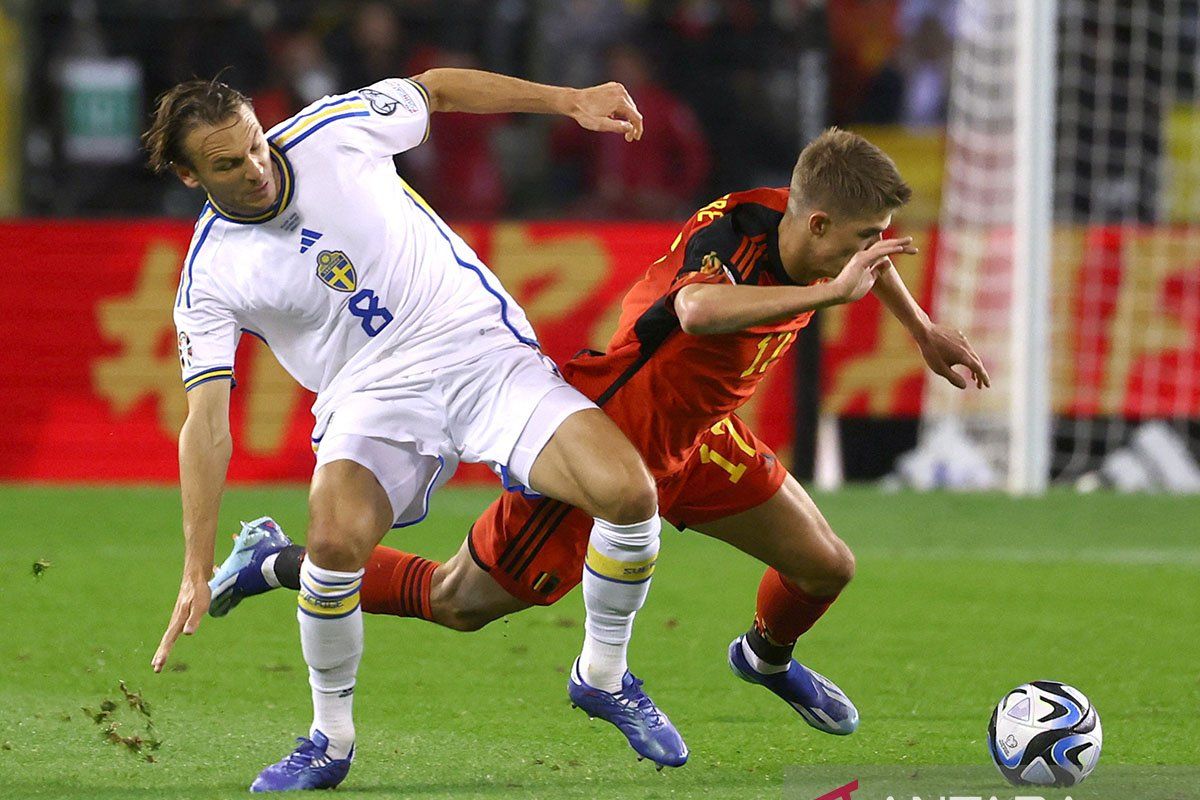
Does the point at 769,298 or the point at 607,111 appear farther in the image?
the point at 607,111

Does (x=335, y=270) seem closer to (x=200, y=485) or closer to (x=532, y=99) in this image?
(x=200, y=485)

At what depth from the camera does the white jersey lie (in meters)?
4.57

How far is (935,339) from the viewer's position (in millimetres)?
4824

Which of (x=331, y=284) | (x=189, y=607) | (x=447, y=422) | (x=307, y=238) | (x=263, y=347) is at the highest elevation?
(x=307, y=238)

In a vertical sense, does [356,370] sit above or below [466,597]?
above

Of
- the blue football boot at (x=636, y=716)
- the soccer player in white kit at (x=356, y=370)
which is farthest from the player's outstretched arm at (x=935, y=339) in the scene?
the blue football boot at (x=636, y=716)

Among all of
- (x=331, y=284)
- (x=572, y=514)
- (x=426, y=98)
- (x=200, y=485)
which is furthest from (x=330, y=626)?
(x=426, y=98)

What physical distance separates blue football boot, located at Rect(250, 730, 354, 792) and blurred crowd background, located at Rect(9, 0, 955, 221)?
8.20 meters

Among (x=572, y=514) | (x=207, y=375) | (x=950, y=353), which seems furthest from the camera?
(x=950, y=353)

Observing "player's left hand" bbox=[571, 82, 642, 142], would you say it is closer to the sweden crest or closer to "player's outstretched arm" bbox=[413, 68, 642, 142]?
"player's outstretched arm" bbox=[413, 68, 642, 142]

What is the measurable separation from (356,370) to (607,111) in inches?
38.5

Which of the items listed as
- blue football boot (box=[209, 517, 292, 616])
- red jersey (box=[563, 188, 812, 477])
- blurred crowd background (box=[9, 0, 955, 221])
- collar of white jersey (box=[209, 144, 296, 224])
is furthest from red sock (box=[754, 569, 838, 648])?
blurred crowd background (box=[9, 0, 955, 221])

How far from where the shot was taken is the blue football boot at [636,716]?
4.33 meters

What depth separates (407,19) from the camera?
12.8 metres
